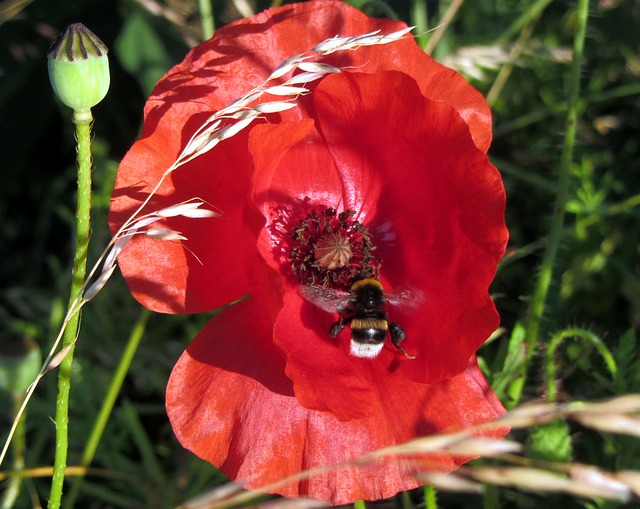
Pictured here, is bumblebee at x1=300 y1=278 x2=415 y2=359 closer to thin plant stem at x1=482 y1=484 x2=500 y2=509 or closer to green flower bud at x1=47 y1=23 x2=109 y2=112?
thin plant stem at x1=482 y1=484 x2=500 y2=509

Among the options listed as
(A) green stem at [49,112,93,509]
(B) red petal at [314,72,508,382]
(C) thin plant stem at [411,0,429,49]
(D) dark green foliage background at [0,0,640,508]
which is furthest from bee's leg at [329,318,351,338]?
(C) thin plant stem at [411,0,429,49]

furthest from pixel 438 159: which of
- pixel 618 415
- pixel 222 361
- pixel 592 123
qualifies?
pixel 592 123

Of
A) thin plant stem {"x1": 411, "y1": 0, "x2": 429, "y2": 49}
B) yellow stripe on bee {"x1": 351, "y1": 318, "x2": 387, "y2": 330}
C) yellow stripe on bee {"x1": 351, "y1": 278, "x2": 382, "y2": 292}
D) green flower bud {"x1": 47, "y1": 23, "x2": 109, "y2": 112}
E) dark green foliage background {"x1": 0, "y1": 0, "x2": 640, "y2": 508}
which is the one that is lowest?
dark green foliage background {"x1": 0, "y1": 0, "x2": 640, "y2": 508}

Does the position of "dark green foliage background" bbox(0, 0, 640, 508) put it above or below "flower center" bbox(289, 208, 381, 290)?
below

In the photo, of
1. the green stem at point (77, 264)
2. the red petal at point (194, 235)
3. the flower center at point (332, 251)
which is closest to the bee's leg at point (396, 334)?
the flower center at point (332, 251)

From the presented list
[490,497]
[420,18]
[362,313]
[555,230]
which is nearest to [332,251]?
[362,313]

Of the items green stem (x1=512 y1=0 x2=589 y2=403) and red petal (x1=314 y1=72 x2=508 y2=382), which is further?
green stem (x1=512 y1=0 x2=589 y2=403)

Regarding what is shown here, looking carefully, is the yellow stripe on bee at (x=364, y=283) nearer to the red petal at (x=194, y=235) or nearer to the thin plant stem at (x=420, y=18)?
the red petal at (x=194, y=235)

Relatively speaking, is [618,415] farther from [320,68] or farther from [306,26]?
[306,26]
